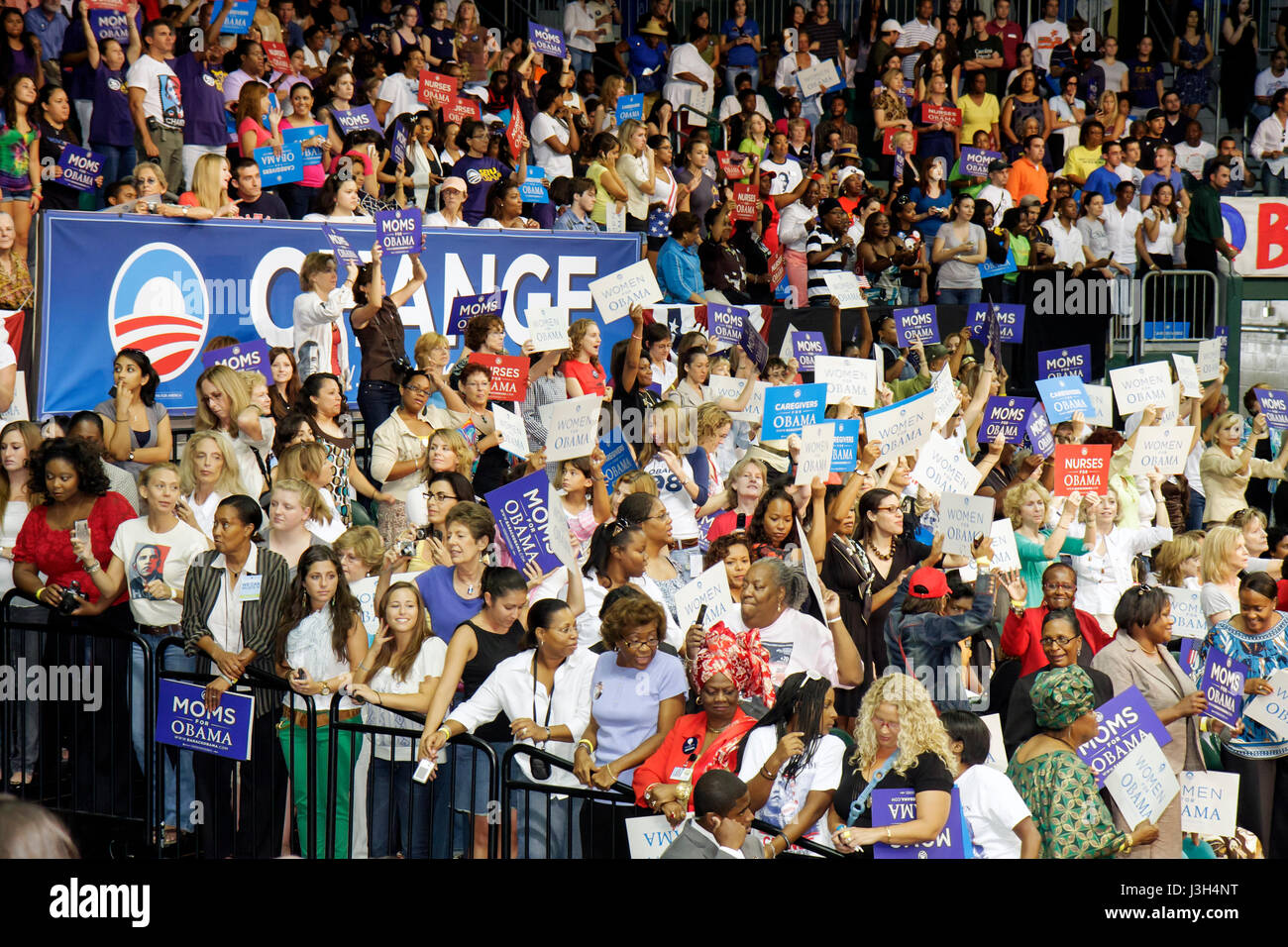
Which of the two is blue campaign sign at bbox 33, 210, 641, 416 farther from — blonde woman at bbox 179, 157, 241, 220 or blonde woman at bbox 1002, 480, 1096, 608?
blonde woman at bbox 1002, 480, 1096, 608

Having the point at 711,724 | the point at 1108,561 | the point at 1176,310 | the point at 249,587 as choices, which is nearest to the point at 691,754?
the point at 711,724

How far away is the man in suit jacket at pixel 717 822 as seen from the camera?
5.24 m

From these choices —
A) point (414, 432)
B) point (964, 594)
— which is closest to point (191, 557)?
point (414, 432)

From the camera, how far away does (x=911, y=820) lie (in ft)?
18.1

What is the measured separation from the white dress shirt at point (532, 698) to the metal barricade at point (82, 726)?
156cm

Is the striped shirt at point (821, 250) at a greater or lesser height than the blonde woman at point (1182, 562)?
greater

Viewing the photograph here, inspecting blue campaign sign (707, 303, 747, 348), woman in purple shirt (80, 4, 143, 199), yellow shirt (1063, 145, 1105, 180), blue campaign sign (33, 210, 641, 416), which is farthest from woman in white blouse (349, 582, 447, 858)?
yellow shirt (1063, 145, 1105, 180)

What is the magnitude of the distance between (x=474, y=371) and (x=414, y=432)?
2.14ft

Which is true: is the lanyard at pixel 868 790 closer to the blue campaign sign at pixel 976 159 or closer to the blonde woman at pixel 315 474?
the blonde woman at pixel 315 474

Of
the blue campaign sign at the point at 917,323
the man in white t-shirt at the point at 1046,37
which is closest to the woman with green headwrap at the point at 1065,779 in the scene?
the blue campaign sign at the point at 917,323

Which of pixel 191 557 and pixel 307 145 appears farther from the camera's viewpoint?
pixel 307 145

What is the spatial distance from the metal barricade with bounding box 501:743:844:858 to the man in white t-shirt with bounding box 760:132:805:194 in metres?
8.85
